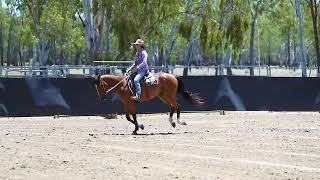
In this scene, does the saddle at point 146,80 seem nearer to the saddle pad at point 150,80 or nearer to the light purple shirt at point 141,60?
the saddle pad at point 150,80

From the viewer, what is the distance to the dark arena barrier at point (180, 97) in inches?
A: 912

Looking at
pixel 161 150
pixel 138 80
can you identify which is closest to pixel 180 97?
pixel 138 80

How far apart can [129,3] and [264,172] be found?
2760 centimetres

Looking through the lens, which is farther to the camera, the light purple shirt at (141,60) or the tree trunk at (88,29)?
the tree trunk at (88,29)

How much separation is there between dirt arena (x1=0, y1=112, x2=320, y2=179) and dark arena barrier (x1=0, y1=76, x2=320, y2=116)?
2.19 m

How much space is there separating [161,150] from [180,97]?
41.8 ft

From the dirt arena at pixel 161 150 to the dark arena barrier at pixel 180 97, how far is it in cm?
219

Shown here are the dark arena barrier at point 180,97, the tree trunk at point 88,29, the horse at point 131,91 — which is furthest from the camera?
the tree trunk at point 88,29

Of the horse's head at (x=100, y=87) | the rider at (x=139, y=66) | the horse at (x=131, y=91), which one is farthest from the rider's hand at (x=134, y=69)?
the horse's head at (x=100, y=87)

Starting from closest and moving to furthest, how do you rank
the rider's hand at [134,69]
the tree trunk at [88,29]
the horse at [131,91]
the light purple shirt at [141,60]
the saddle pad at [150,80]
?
the light purple shirt at [141,60]
the horse at [131,91]
the rider's hand at [134,69]
the saddle pad at [150,80]
the tree trunk at [88,29]

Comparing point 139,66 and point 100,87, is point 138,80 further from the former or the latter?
point 100,87

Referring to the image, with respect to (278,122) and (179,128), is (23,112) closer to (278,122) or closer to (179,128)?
(179,128)

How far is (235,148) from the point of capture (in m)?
13.3

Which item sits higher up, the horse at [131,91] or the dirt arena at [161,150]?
the horse at [131,91]
